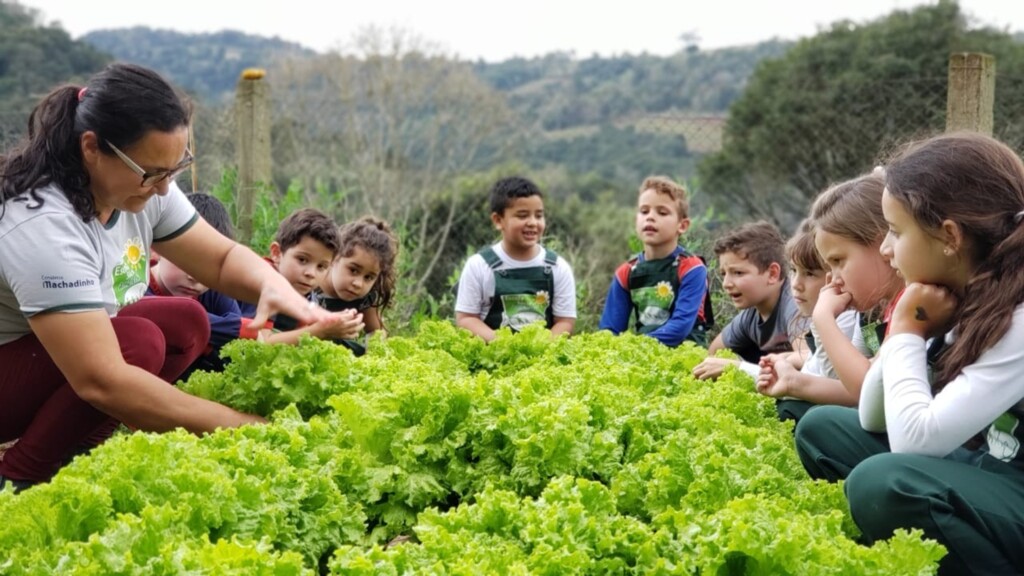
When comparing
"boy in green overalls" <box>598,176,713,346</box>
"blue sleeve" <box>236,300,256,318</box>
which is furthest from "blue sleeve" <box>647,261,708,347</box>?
"blue sleeve" <box>236,300,256,318</box>

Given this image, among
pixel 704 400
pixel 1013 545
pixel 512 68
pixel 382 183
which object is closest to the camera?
pixel 1013 545

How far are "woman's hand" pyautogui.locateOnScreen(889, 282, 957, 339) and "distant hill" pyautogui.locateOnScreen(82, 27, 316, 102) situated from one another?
1002 inches

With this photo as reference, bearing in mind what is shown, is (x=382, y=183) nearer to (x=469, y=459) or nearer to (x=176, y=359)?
(x=176, y=359)

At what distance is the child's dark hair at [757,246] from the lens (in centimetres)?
588

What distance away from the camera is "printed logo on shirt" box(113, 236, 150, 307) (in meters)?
4.51

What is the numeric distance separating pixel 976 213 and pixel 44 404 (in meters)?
3.44

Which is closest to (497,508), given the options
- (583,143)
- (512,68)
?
(583,143)

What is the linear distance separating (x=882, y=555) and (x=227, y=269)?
3.08 meters

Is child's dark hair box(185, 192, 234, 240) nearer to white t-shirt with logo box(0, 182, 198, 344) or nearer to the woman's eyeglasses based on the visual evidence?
white t-shirt with logo box(0, 182, 198, 344)

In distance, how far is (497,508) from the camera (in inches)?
119

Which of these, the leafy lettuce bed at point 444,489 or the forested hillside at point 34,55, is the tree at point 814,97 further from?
the leafy lettuce bed at point 444,489

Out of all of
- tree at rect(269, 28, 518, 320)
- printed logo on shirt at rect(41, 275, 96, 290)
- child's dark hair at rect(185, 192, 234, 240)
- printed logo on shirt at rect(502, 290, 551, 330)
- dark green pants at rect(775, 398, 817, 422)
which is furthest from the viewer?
tree at rect(269, 28, 518, 320)

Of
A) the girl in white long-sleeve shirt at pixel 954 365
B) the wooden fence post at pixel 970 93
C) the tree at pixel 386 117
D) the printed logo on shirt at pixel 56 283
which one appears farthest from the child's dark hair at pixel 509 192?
the tree at pixel 386 117

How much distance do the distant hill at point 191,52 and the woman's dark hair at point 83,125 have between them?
77.6ft
